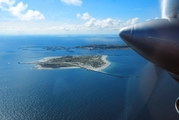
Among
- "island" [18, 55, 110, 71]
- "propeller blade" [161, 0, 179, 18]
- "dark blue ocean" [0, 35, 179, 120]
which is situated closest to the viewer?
"propeller blade" [161, 0, 179, 18]

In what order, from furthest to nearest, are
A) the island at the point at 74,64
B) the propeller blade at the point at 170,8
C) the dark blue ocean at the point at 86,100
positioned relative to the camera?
the island at the point at 74,64
the dark blue ocean at the point at 86,100
the propeller blade at the point at 170,8

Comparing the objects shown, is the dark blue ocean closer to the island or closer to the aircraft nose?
the aircraft nose

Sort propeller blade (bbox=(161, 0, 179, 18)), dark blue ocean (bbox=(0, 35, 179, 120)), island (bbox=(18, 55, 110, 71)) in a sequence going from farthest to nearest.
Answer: island (bbox=(18, 55, 110, 71)) → dark blue ocean (bbox=(0, 35, 179, 120)) → propeller blade (bbox=(161, 0, 179, 18))

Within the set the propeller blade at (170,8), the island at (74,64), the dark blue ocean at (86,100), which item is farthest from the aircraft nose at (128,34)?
the island at (74,64)

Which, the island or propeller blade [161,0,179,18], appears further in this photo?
the island

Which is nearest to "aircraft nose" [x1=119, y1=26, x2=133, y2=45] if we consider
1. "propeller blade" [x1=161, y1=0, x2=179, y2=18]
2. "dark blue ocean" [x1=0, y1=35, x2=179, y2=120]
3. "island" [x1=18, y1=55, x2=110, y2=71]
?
"propeller blade" [x1=161, y1=0, x2=179, y2=18]

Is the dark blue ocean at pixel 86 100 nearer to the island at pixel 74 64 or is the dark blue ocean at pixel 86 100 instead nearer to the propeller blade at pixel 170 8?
the propeller blade at pixel 170 8

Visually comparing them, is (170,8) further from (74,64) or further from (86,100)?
(74,64)

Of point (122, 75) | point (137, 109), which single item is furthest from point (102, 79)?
point (137, 109)

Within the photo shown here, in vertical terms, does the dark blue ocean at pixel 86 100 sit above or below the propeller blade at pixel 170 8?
below
